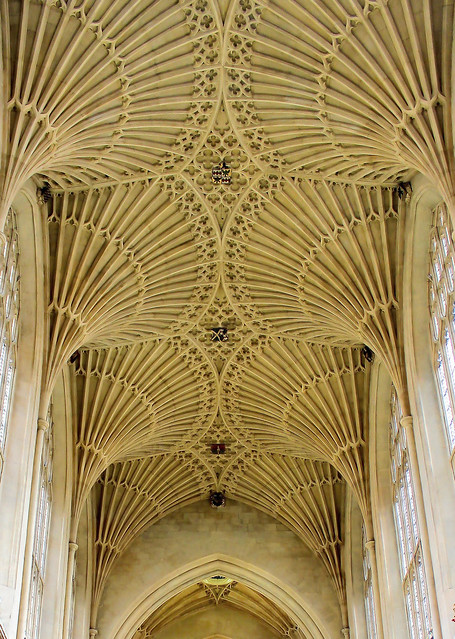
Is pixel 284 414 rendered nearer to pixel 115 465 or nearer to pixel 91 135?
pixel 115 465

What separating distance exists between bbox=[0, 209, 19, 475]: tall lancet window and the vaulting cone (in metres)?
4.70

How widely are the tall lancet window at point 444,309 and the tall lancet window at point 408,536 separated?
2.82m

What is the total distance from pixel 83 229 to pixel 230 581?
1730 cm

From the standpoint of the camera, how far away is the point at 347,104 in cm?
1952

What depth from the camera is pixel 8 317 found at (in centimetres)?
2088

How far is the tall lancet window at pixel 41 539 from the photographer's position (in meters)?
23.5

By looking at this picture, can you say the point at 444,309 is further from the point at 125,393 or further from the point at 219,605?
the point at 219,605

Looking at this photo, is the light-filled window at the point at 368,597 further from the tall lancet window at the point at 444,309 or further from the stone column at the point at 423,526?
the tall lancet window at the point at 444,309

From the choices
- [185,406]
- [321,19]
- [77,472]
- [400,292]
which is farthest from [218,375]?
[321,19]

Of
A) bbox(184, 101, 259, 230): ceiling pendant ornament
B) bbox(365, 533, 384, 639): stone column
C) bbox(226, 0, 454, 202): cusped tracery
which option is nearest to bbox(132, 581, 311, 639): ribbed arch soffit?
bbox(365, 533, 384, 639): stone column

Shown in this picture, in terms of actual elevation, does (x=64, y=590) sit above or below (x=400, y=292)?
below

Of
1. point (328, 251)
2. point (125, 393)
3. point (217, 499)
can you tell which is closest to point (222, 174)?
point (328, 251)

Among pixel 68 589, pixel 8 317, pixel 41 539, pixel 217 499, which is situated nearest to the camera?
pixel 8 317

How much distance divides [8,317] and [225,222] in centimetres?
587
